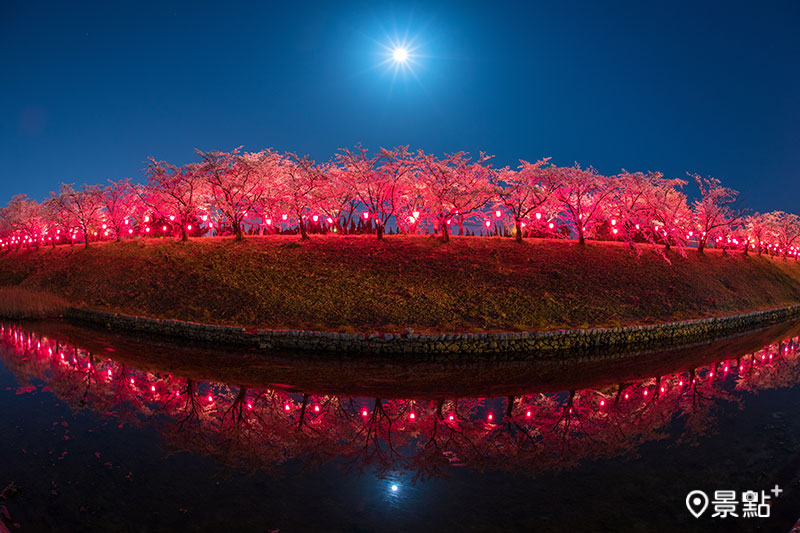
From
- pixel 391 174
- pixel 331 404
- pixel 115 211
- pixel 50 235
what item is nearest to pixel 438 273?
pixel 391 174

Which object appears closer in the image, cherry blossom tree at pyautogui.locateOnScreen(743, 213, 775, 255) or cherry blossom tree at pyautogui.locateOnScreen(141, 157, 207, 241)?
cherry blossom tree at pyautogui.locateOnScreen(141, 157, 207, 241)

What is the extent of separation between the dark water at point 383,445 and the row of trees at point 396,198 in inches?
756

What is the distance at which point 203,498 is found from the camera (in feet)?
24.5

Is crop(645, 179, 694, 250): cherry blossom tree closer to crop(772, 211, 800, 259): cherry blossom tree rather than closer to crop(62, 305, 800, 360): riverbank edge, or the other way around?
crop(62, 305, 800, 360): riverbank edge

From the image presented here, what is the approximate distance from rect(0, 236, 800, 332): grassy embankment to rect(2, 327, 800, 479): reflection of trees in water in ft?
24.3

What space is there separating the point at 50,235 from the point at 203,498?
173ft

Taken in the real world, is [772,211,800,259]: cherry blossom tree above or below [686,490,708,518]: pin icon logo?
above

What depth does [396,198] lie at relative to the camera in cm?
3453

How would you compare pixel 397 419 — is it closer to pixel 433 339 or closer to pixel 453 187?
pixel 433 339

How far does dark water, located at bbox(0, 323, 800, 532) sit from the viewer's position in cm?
717

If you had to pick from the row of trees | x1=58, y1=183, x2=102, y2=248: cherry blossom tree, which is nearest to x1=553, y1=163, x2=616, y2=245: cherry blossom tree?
the row of trees
